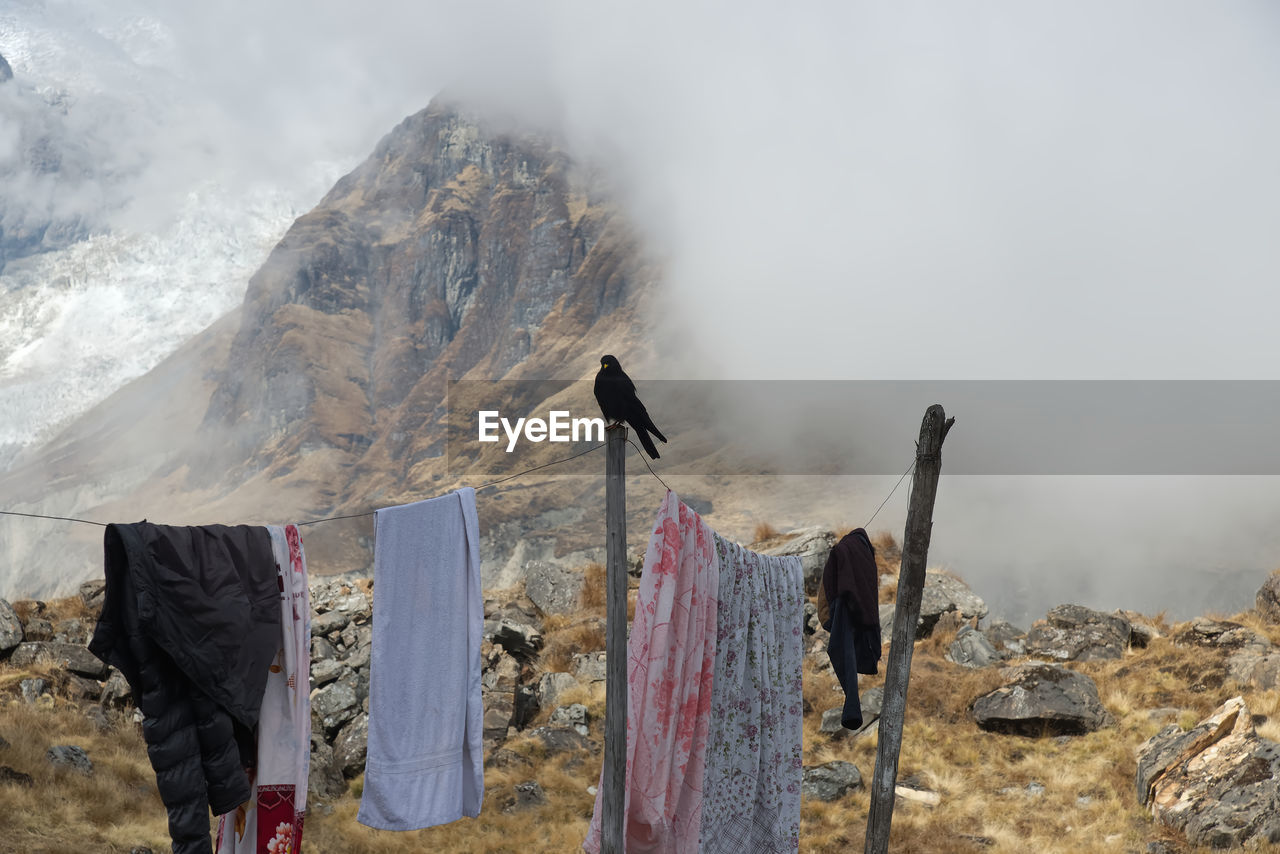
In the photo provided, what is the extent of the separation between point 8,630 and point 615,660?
1200 cm

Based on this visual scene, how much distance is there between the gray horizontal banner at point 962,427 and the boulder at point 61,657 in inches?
1665

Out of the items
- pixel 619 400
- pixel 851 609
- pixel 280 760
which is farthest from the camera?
pixel 851 609

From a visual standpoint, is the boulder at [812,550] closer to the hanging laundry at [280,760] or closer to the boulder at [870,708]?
the boulder at [870,708]

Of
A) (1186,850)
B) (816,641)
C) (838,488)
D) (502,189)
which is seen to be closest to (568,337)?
(502,189)

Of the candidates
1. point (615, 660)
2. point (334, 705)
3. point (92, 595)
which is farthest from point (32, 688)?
point (615, 660)

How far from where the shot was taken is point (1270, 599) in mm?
16719

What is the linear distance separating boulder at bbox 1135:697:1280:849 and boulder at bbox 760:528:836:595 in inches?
303

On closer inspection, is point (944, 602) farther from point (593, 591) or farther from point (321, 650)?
point (321, 650)

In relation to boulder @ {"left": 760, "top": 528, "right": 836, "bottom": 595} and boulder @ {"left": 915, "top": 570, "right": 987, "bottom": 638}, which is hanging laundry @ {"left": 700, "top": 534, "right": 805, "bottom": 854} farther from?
boulder @ {"left": 915, "top": 570, "right": 987, "bottom": 638}

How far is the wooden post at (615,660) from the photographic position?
18.9 ft

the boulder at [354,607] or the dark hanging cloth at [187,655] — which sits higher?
the dark hanging cloth at [187,655]

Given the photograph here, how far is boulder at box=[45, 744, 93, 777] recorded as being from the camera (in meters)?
9.16

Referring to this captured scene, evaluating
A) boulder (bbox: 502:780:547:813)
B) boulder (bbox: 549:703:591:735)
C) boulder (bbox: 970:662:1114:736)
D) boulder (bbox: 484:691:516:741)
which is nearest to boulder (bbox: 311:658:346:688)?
boulder (bbox: 484:691:516:741)

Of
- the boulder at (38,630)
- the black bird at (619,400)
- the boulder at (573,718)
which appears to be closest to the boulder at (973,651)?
the boulder at (573,718)
